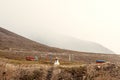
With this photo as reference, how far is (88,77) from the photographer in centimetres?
2627

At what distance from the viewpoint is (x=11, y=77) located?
2392cm

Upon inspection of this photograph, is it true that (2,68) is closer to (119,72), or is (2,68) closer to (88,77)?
(88,77)

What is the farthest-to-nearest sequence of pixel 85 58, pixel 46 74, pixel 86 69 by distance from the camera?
pixel 85 58
pixel 86 69
pixel 46 74

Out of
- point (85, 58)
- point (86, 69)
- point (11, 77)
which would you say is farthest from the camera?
point (85, 58)

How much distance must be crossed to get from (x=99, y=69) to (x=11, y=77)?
9733 mm

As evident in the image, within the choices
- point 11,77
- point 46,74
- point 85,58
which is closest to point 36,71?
point 46,74

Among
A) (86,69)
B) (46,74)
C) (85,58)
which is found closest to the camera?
(46,74)

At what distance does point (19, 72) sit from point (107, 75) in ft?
30.9

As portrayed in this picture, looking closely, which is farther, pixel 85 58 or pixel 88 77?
pixel 85 58

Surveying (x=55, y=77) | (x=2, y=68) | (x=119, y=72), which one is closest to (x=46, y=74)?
(x=55, y=77)

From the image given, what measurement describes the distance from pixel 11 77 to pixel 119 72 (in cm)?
1200

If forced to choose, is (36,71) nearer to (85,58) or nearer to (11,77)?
(11,77)

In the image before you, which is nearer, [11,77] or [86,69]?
[11,77]

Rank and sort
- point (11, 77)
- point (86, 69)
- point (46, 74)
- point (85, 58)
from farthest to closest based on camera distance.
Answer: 1. point (85, 58)
2. point (86, 69)
3. point (46, 74)
4. point (11, 77)
